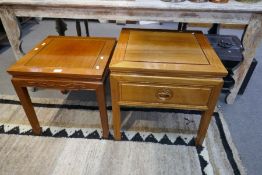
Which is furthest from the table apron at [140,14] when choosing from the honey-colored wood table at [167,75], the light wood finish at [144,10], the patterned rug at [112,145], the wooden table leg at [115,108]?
the patterned rug at [112,145]

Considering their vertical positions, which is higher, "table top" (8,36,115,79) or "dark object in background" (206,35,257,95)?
"table top" (8,36,115,79)

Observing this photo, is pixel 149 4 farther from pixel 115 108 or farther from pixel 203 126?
pixel 203 126

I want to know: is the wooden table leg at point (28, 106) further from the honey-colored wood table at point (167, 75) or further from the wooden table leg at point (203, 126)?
the wooden table leg at point (203, 126)

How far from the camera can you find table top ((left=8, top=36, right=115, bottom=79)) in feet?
2.99

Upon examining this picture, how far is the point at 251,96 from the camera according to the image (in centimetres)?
148

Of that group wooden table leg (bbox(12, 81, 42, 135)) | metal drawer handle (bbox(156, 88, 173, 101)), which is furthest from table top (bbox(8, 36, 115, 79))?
metal drawer handle (bbox(156, 88, 173, 101))

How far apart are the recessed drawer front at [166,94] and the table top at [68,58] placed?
0.15 metres

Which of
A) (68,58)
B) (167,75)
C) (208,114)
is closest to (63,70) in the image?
(68,58)

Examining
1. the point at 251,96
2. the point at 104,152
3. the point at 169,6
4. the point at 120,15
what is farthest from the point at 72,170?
the point at 251,96

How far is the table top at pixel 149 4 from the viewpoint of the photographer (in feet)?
3.30

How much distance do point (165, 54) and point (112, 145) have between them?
56cm

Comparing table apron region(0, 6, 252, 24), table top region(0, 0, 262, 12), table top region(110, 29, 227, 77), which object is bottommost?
table top region(110, 29, 227, 77)

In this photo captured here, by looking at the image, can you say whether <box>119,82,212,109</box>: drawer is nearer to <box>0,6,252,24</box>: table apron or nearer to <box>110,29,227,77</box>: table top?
<box>110,29,227,77</box>: table top

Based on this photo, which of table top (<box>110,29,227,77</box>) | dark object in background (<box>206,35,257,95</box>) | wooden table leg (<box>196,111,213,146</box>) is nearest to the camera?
table top (<box>110,29,227,77</box>)
